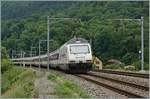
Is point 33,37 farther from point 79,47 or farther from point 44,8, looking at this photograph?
point 79,47

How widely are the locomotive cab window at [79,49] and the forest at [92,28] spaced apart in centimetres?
1644

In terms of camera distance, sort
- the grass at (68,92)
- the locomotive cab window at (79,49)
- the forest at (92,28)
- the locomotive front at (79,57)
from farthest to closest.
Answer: the forest at (92,28) < the locomotive cab window at (79,49) < the locomotive front at (79,57) < the grass at (68,92)

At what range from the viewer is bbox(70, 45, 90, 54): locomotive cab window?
36094 mm

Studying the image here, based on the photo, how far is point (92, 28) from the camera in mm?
55438

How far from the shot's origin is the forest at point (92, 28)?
2262 inches

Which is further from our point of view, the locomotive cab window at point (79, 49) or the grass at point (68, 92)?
the locomotive cab window at point (79, 49)

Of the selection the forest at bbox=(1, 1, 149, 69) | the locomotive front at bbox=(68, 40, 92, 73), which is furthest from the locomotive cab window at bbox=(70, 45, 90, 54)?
the forest at bbox=(1, 1, 149, 69)

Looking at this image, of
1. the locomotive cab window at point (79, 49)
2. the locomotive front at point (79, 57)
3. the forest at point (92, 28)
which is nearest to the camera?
the locomotive front at point (79, 57)

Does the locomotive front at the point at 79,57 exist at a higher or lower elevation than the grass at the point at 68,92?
higher

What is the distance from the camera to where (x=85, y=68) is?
36.1 m

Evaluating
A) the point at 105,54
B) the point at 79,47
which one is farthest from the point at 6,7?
the point at 79,47

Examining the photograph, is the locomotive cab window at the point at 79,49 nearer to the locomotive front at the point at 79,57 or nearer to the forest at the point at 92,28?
the locomotive front at the point at 79,57

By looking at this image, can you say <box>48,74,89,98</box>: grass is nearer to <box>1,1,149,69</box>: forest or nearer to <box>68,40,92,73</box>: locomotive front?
<box>68,40,92,73</box>: locomotive front

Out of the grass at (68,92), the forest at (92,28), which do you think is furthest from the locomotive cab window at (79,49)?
the grass at (68,92)
